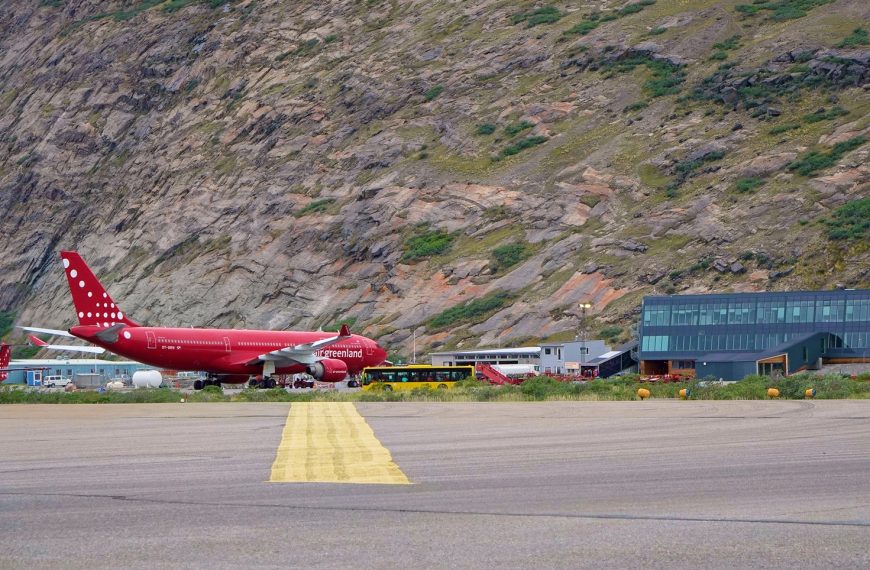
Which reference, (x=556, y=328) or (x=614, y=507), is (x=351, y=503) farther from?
(x=556, y=328)

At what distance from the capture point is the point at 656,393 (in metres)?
41.0

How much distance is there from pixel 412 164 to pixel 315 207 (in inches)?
354

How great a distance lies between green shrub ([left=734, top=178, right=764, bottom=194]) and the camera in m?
85.4

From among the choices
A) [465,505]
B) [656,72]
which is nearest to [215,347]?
[465,505]

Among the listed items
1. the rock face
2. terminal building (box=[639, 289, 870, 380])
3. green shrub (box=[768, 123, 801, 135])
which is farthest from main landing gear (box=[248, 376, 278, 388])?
green shrub (box=[768, 123, 801, 135])

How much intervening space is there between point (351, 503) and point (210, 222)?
318 feet

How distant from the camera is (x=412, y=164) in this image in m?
99.2

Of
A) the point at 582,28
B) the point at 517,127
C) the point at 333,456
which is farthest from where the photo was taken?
the point at 582,28

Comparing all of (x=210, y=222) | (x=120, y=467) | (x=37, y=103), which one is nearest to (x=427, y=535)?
(x=120, y=467)

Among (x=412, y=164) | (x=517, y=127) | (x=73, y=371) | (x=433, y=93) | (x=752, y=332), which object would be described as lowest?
(x=73, y=371)

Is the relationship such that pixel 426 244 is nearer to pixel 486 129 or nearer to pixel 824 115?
pixel 486 129

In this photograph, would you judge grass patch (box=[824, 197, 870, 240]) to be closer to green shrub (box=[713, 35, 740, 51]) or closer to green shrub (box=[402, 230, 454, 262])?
green shrub (box=[402, 230, 454, 262])

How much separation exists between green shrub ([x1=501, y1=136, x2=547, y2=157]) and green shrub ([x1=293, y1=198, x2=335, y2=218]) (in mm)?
15436

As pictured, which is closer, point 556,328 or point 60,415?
point 60,415
